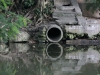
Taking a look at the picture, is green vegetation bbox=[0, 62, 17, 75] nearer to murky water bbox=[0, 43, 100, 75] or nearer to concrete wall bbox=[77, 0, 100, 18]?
murky water bbox=[0, 43, 100, 75]

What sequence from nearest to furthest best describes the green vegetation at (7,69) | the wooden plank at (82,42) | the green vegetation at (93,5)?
the green vegetation at (7,69)
the wooden plank at (82,42)
the green vegetation at (93,5)

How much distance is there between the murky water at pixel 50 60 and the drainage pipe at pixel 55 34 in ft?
1.99

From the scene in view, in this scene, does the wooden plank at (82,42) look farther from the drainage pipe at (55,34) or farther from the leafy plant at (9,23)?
the leafy plant at (9,23)

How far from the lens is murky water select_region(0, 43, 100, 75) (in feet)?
21.5

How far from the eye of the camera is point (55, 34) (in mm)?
Result: 11719

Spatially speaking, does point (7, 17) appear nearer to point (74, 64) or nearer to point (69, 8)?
point (74, 64)

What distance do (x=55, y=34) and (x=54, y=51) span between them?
262cm

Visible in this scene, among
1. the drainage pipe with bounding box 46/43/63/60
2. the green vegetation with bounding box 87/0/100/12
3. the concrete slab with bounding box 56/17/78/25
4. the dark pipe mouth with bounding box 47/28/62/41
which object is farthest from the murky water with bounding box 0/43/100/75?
the green vegetation with bounding box 87/0/100/12

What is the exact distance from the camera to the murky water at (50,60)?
6.55m

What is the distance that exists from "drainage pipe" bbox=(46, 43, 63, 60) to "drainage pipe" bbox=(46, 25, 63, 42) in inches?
17.3

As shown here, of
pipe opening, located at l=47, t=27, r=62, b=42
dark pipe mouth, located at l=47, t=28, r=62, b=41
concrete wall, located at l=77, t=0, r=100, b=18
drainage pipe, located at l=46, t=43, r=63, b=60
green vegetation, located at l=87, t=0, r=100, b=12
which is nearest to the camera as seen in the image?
drainage pipe, located at l=46, t=43, r=63, b=60

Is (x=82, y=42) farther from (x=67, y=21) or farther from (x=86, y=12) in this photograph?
(x=86, y=12)

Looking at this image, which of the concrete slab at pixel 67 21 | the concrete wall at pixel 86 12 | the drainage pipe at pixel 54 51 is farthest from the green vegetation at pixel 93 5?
the drainage pipe at pixel 54 51

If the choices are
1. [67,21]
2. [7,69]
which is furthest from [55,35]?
[7,69]
